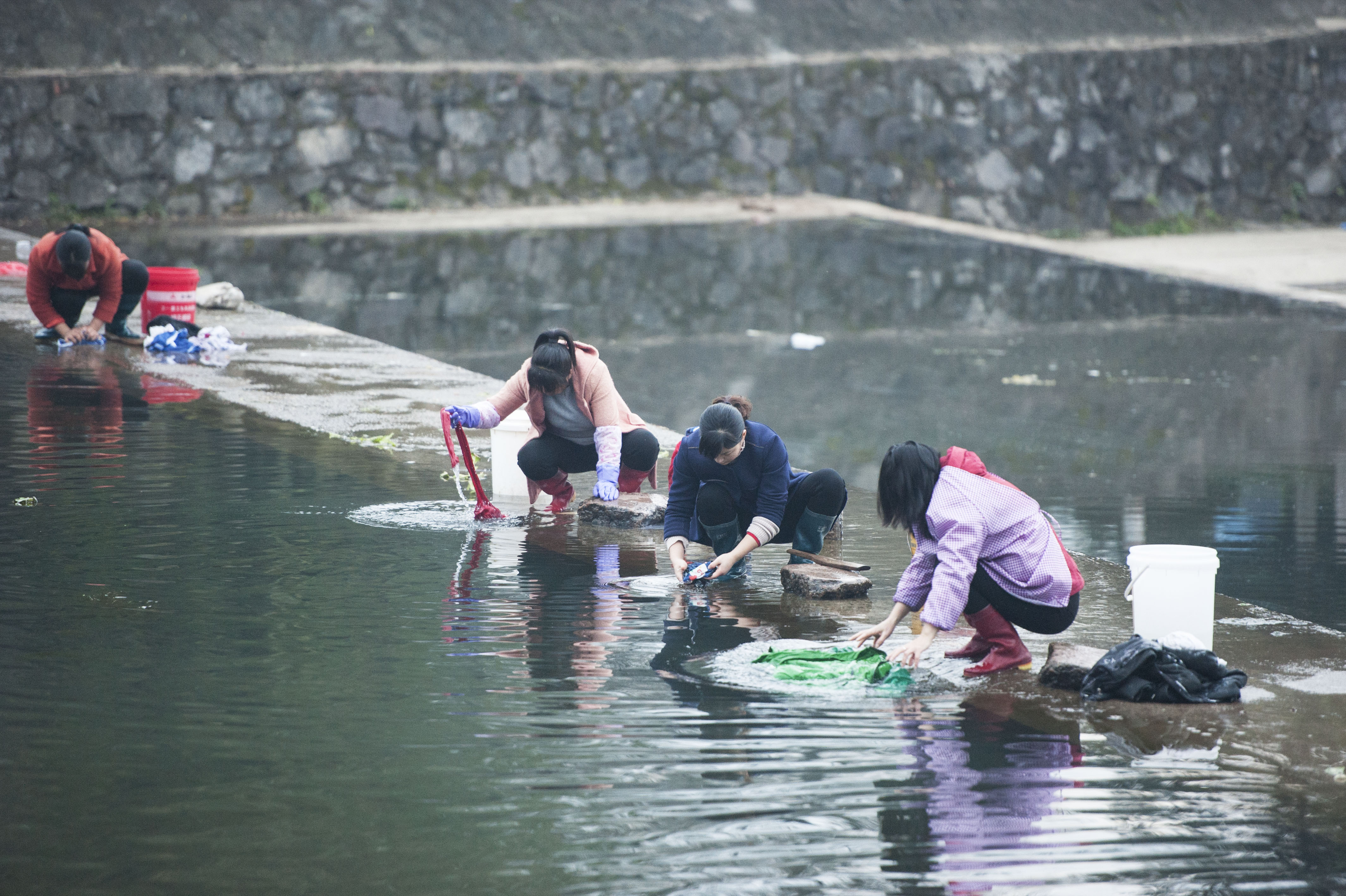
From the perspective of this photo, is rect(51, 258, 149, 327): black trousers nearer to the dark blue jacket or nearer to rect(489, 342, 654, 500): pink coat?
rect(489, 342, 654, 500): pink coat

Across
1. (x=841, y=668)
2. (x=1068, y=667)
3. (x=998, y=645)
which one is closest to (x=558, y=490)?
(x=841, y=668)

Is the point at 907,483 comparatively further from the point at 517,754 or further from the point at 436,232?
the point at 436,232

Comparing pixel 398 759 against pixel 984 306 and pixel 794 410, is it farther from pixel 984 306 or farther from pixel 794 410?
pixel 984 306

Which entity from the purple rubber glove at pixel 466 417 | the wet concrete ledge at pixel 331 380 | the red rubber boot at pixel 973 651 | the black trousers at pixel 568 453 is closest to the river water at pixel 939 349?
the wet concrete ledge at pixel 331 380

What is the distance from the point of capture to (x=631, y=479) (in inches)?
247

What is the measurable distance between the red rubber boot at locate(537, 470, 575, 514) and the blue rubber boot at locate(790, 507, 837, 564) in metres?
1.22

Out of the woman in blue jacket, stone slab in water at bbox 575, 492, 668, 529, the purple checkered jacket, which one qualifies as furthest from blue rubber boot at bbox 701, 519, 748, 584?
the purple checkered jacket

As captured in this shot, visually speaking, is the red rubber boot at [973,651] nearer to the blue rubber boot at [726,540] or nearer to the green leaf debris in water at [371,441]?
the blue rubber boot at [726,540]

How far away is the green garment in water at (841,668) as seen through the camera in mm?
4234

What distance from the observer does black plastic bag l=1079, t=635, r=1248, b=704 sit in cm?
402

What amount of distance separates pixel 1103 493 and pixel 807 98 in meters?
12.8

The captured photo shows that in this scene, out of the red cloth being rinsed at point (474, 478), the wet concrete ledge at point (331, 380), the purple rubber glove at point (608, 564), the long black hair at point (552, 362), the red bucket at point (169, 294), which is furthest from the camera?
the red bucket at point (169, 294)

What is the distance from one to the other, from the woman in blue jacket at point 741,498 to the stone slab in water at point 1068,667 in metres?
1.17

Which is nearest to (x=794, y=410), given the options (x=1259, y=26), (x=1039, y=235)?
(x=1039, y=235)
